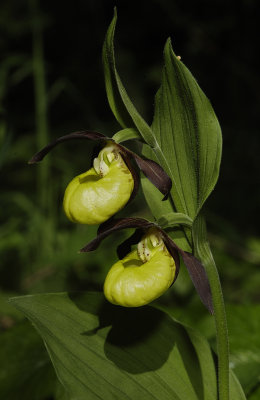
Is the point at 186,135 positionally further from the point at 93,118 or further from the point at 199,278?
the point at 93,118

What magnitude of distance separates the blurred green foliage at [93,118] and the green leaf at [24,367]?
423 millimetres

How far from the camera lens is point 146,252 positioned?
3.19ft

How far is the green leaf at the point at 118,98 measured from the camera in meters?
0.86

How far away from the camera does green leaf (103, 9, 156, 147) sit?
859 mm

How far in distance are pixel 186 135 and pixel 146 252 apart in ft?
0.83

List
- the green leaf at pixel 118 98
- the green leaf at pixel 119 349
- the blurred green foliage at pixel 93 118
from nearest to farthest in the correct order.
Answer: the green leaf at pixel 118 98
the green leaf at pixel 119 349
the blurred green foliage at pixel 93 118

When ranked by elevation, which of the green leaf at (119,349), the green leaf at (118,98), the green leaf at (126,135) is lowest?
the green leaf at (119,349)

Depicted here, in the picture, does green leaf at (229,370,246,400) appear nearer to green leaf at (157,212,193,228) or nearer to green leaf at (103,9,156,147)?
green leaf at (157,212,193,228)

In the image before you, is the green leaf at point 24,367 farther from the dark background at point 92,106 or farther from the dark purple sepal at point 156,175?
the dark purple sepal at point 156,175

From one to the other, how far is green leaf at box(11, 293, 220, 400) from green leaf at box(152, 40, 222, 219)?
0.28m

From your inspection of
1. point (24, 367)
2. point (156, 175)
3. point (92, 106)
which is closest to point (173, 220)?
point (156, 175)

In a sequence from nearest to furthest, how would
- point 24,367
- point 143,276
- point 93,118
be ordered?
1. point 143,276
2. point 24,367
3. point 93,118

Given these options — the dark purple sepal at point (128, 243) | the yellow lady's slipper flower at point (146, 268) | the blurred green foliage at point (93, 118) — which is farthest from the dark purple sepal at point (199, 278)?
the blurred green foliage at point (93, 118)

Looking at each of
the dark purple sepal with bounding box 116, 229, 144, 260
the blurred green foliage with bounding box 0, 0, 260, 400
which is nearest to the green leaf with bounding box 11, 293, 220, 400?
the dark purple sepal with bounding box 116, 229, 144, 260
